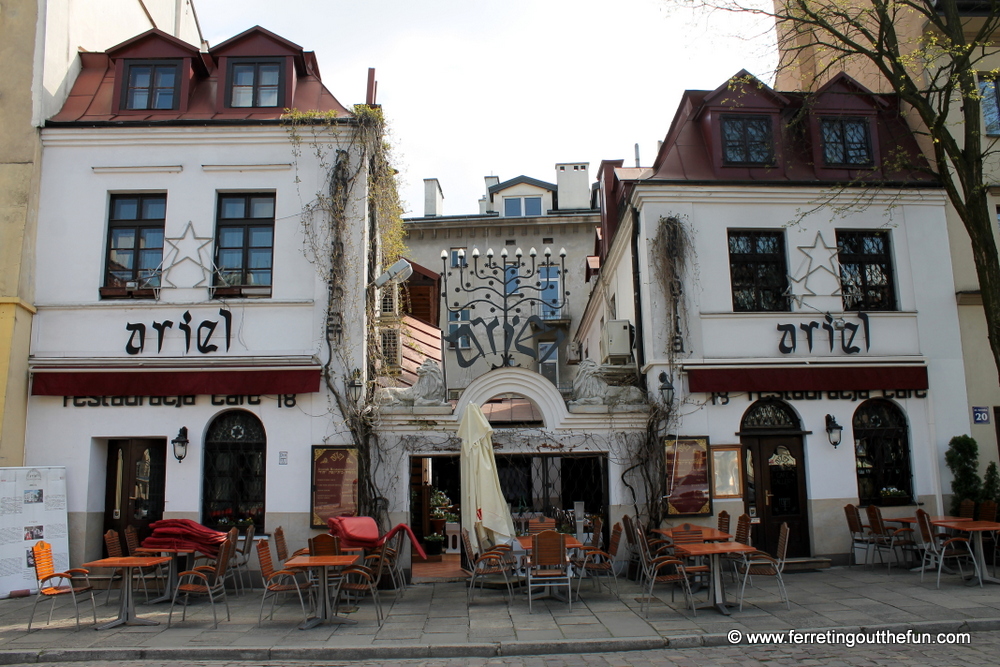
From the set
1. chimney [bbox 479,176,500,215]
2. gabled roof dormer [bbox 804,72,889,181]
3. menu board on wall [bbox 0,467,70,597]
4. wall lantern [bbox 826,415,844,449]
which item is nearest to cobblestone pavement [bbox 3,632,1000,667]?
menu board on wall [bbox 0,467,70,597]

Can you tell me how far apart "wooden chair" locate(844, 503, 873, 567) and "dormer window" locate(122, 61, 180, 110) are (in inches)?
549

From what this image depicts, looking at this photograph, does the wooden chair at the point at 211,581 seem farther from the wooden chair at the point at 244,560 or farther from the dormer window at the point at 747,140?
the dormer window at the point at 747,140

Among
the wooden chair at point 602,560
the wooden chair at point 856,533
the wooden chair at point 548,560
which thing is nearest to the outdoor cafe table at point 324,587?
the wooden chair at point 548,560

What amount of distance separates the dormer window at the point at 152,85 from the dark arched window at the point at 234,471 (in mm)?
6039

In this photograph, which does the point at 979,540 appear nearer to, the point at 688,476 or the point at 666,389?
the point at 688,476

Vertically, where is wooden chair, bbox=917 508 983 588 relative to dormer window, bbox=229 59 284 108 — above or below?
below

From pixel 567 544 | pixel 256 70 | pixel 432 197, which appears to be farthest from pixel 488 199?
pixel 567 544

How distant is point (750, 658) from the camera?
768 centimetres

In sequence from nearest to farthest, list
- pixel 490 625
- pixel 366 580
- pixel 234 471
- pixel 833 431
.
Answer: pixel 490 625, pixel 366 580, pixel 234 471, pixel 833 431

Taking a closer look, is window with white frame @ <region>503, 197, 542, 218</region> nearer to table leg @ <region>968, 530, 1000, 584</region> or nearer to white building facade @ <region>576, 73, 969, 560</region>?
white building facade @ <region>576, 73, 969, 560</region>

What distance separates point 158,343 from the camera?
503 inches

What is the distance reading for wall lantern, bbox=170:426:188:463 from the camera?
12.3m

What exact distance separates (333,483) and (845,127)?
11676 millimetres

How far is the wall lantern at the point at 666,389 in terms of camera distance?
12.9 m
